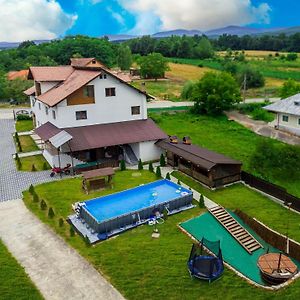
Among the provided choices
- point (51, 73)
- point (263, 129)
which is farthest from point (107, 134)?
point (263, 129)

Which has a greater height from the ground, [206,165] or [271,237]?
[206,165]

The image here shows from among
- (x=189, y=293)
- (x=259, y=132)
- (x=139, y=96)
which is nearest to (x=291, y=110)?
(x=259, y=132)

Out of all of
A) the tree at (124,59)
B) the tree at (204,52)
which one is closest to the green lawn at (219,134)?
the tree at (124,59)

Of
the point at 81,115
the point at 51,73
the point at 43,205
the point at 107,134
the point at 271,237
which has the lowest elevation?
the point at 271,237

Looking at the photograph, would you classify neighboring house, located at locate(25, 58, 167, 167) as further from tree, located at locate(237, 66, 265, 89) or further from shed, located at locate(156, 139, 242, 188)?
tree, located at locate(237, 66, 265, 89)

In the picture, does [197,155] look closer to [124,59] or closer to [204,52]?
[124,59]

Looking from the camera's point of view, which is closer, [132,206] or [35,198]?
[132,206]

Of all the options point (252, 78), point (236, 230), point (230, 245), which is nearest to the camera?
point (230, 245)
